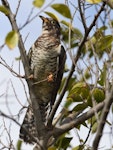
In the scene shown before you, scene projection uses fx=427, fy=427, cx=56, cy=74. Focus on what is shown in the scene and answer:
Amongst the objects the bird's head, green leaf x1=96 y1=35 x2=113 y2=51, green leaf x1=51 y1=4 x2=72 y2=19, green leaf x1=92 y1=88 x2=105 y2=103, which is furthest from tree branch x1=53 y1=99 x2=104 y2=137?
the bird's head

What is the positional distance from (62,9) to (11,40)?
0.36 metres

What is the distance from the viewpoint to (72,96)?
2.74m

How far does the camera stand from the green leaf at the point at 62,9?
76.5 inches

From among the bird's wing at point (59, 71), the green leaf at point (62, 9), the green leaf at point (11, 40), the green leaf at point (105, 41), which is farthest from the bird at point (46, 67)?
the green leaf at point (11, 40)

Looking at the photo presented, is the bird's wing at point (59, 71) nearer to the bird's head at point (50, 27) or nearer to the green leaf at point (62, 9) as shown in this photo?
the bird's head at point (50, 27)

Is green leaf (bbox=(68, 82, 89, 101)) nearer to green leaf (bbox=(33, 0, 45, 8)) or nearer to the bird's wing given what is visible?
green leaf (bbox=(33, 0, 45, 8))

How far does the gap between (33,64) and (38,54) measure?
0.11 meters

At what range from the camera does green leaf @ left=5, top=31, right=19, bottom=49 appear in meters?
1.69

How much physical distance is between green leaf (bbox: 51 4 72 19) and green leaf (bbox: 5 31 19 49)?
30 cm

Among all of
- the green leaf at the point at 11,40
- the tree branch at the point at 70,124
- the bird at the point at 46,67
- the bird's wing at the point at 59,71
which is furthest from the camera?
the bird at the point at 46,67

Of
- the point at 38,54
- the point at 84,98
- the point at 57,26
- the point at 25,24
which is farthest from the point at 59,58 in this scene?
the point at 25,24

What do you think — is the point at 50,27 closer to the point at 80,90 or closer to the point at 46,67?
the point at 46,67

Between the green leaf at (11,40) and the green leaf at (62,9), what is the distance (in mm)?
305

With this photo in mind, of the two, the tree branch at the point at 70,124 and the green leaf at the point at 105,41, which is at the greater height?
the green leaf at the point at 105,41
